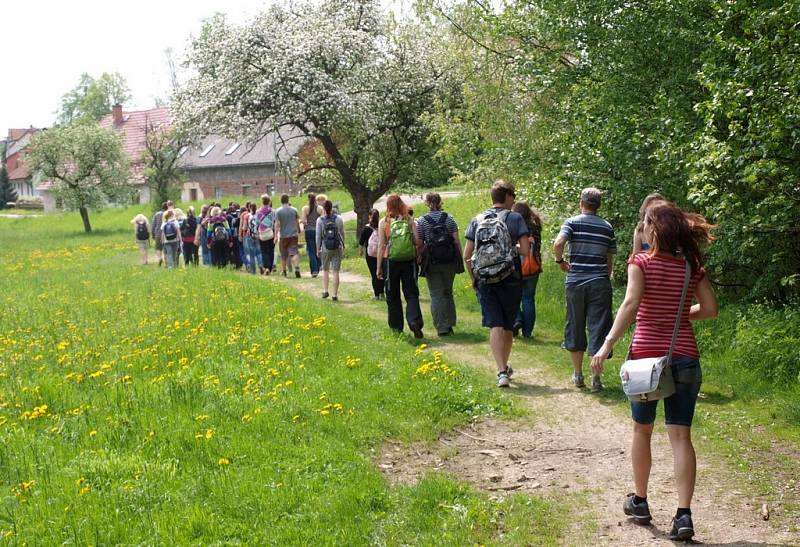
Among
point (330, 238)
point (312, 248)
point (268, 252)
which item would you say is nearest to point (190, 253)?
point (268, 252)

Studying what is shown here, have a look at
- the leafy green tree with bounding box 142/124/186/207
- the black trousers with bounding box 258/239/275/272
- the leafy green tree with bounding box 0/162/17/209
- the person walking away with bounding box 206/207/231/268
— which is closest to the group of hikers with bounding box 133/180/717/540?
the black trousers with bounding box 258/239/275/272

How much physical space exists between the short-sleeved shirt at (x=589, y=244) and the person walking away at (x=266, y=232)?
13.3 m

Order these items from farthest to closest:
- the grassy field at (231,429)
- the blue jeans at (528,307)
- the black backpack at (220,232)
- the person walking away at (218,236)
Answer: the black backpack at (220,232)
the person walking away at (218,236)
the blue jeans at (528,307)
the grassy field at (231,429)

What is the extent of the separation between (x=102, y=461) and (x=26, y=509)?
0.82 metres

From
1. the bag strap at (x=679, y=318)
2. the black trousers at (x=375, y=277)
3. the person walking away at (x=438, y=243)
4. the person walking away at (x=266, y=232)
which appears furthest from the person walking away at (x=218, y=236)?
the bag strap at (x=679, y=318)

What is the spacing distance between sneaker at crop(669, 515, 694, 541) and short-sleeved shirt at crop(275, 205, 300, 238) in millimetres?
16613

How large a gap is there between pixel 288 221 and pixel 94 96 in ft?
321

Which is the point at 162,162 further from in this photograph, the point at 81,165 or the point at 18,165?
the point at 18,165

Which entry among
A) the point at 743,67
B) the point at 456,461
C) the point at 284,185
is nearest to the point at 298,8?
the point at 743,67

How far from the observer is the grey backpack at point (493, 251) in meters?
9.78

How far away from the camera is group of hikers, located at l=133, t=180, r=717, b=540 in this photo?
5.68 metres

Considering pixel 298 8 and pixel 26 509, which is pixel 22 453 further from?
pixel 298 8

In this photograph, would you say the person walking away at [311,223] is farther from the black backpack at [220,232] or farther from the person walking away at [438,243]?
the person walking away at [438,243]

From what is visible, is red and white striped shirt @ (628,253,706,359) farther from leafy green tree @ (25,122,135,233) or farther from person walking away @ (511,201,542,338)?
leafy green tree @ (25,122,135,233)
